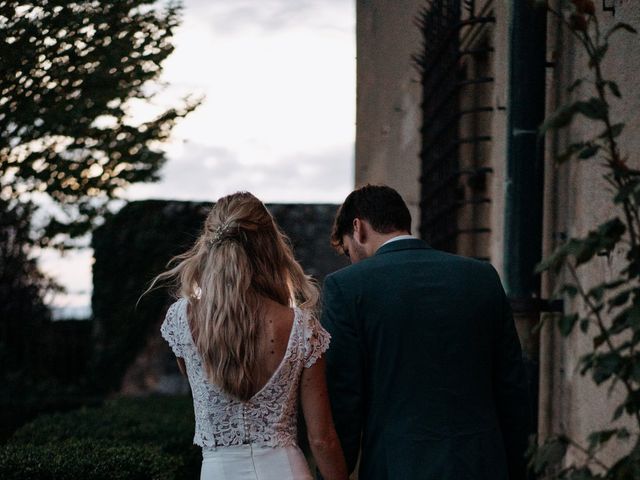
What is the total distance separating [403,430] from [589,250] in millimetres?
1238

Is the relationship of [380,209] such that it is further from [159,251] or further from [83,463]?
[159,251]

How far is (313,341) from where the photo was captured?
122 inches

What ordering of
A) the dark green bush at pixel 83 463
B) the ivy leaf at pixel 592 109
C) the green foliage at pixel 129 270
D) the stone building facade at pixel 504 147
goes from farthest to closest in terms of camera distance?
the green foliage at pixel 129 270 → the dark green bush at pixel 83 463 → the stone building facade at pixel 504 147 → the ivy leaf at pixel 592 109

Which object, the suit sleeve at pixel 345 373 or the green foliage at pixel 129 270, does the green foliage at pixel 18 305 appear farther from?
the suit sleeve at pixel 345 373

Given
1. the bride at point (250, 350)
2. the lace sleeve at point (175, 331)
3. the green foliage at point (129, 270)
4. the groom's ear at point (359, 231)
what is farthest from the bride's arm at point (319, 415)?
the green foliage at point (129, 270)

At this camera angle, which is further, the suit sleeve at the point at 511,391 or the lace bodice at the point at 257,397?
the suit sleeve at the point at 511,391

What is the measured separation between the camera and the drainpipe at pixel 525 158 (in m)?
3.79

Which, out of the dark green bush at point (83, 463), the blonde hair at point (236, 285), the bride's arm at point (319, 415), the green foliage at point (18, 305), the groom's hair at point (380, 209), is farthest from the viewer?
the green foliage at point (18, 305)

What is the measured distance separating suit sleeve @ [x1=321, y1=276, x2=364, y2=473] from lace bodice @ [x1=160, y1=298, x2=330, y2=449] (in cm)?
8

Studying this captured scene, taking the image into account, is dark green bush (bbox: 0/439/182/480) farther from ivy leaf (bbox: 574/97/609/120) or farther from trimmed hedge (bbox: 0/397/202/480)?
ivy leaf (bbox: 574/97/609/120)

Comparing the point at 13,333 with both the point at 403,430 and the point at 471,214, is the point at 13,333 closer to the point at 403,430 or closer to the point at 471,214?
the point at 471,214

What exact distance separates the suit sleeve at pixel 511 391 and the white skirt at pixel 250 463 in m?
0.70

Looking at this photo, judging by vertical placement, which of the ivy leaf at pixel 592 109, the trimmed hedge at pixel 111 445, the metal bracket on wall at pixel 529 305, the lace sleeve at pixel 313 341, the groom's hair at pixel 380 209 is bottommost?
the trimmed hedge at pixel 111 445

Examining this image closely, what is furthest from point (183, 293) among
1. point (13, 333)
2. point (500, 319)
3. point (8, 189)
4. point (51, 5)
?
point (13, 333)
